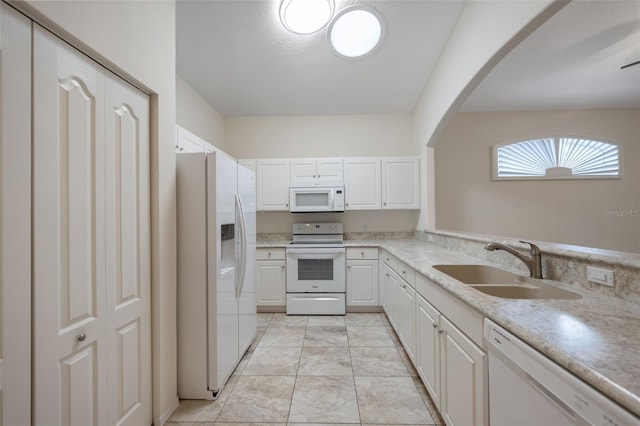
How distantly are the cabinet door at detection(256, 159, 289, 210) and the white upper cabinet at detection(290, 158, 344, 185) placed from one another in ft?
0.43

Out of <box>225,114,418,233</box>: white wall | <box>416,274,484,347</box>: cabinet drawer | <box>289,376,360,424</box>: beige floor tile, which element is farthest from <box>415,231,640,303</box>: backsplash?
<box>225,114,418,233</box>: white wall

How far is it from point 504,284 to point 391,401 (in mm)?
1071

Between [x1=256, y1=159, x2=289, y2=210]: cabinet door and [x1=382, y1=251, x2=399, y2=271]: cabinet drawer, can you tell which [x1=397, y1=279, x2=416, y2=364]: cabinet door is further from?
[x1=256, y1=159, x2=289, y2=210]: cabinet door

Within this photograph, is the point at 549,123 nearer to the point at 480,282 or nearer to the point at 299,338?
the point at 480,282

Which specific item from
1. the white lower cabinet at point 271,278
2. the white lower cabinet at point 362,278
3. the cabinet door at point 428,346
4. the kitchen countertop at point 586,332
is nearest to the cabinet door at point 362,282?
the white lower cabinet at point 362,278

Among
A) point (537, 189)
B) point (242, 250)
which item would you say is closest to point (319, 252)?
point (242, 250)

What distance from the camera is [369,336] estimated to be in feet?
8.97

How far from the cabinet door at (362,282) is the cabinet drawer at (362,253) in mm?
51

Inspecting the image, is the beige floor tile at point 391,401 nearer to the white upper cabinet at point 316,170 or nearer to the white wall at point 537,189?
the white upper cabinet at point 316,170

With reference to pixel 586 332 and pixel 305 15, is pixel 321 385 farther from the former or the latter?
pixel 305 15

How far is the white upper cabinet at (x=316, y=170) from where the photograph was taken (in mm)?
3686

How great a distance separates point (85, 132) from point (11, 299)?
70cm

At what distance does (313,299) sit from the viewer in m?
3.35

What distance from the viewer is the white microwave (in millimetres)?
3555
